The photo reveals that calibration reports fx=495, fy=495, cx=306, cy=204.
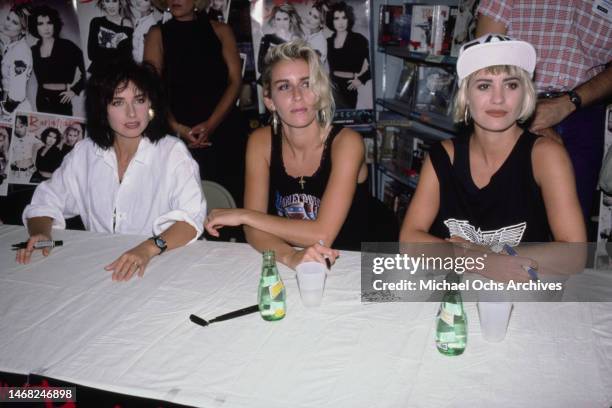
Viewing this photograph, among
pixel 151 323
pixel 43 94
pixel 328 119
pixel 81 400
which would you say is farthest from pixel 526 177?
pixel 43 94

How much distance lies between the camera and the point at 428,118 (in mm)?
3312

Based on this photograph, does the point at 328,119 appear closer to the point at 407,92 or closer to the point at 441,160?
the point at 441,160

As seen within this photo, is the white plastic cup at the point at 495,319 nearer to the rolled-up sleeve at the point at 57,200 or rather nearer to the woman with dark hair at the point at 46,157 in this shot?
the rolled-up sleeve at the point at 57,200

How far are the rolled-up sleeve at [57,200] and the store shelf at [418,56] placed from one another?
83.4 inches

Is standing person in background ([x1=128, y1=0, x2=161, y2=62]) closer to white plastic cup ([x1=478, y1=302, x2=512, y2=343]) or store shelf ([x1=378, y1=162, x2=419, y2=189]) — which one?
store shelf ([x1=378, y1=162, x2=419, y2=189])

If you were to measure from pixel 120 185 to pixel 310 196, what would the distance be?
2.70ft

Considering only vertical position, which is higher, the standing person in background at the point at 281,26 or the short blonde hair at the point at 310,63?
the standing person in background at the point at 281,26

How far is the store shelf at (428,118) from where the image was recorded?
3162 mm

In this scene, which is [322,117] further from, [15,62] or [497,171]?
[15,62]

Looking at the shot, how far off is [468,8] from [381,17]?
866mm

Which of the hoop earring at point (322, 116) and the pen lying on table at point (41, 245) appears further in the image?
the hoop earring at point (322, 116)

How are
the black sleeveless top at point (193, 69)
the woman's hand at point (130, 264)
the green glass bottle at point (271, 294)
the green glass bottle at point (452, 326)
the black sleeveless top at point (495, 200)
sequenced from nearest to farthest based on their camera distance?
1. the green glass bottle at point (452, 326)
2. the green glass bottle at point (271, 294)
3. the woman's hand at point (130, 264)
4. the black sleeveless top at point (495, 200)
5. the black sleeveless top at point (193, 69)

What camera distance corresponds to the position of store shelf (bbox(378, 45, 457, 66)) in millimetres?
2967

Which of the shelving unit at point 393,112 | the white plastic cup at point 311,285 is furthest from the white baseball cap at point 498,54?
the shelving unit at point 393,112
